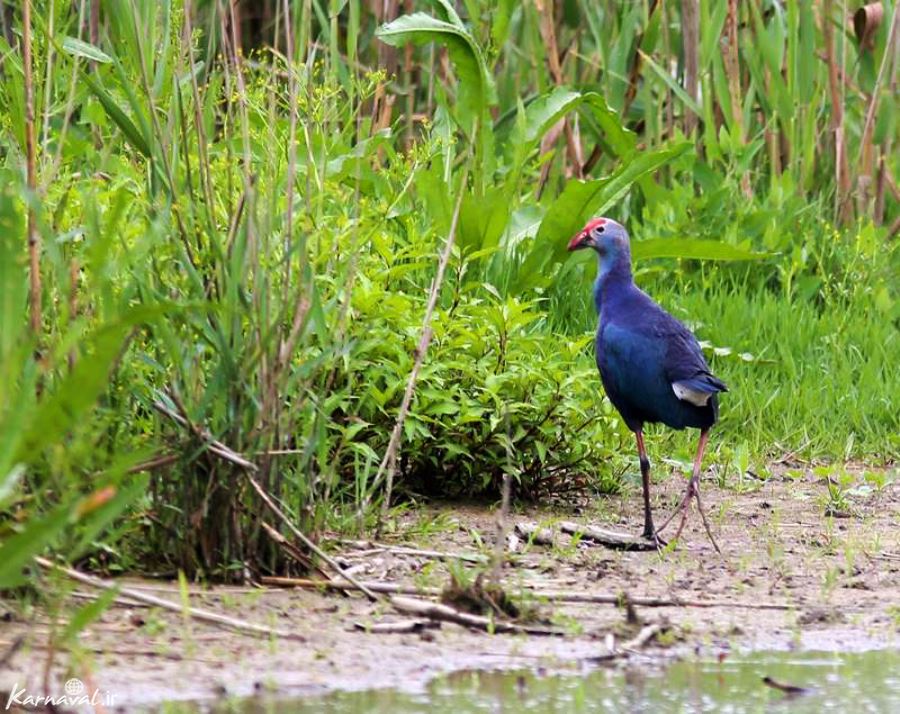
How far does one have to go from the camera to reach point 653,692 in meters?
3.41

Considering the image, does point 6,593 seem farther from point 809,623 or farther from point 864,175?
point 864,175

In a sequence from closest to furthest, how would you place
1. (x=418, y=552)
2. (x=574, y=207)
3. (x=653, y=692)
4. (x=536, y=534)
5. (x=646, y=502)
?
(x=653, y=692) → (x=418, y=552) → (x=536, y=534) → (x=646, y=502) → (x=574, y=207)

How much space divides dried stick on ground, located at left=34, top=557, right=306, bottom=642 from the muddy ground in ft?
0.07

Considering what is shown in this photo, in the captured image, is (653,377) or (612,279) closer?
(653,377)

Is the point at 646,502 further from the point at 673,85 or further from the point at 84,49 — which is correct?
the point at 673,85

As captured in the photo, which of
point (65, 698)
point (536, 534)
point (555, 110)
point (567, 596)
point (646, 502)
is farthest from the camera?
point (555, 110)

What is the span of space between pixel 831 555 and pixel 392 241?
5.55ft

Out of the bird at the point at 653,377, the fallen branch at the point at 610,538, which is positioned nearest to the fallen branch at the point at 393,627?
the fallen branch at the point at 610,538

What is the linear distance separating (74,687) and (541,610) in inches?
48.3

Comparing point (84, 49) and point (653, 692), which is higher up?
point (84, 49)

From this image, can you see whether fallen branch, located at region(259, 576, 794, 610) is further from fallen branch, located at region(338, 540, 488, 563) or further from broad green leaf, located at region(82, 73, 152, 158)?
broad green leaf, located at region(82, 73, 152, 158)

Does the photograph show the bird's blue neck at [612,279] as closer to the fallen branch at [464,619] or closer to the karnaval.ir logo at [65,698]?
the fallen branch at [464,619]

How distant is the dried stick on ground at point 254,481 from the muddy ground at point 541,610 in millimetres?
64

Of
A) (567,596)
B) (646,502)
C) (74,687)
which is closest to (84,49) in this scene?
(646,502)
